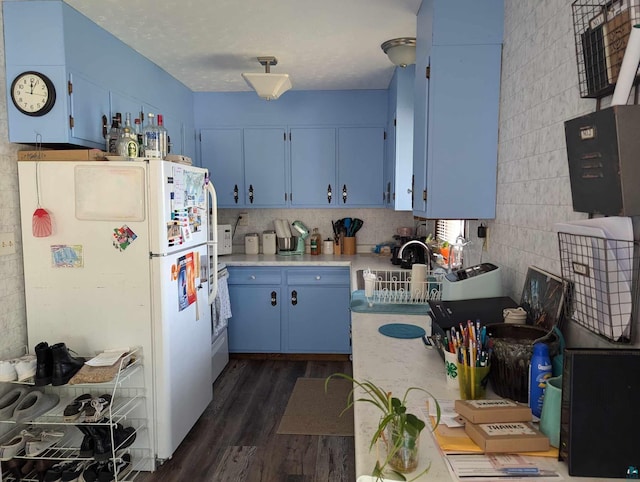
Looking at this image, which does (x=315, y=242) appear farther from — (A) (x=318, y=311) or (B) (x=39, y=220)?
(B) (x=39, y=220)

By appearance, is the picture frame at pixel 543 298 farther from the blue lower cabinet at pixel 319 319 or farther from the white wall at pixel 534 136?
the blue lower cabinet at pixel 319 319

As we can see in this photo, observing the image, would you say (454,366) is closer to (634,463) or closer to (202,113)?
(634,463)

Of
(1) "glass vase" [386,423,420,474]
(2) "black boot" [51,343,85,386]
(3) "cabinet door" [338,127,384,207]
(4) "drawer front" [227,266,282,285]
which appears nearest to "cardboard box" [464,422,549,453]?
(1) "glass vase" [386,423,420,474]

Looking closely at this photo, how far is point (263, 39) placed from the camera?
9.40ft

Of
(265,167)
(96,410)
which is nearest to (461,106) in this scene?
(96,410)

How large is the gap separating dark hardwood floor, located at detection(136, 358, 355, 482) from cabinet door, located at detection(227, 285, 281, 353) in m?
0.54

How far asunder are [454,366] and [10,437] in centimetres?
222

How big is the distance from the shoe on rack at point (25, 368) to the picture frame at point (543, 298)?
221 centimetres

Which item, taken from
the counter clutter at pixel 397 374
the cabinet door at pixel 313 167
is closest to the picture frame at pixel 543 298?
the counter clutter at pixel 397 374

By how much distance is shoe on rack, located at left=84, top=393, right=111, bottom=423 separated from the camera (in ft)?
7.09

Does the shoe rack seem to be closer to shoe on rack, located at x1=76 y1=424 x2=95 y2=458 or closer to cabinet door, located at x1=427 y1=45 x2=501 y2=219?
shoe on rack, located at x1=76 y1=424 x2=95 y2=458

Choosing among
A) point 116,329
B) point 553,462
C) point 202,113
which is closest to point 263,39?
point 202,113

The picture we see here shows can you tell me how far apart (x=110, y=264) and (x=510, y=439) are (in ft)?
Result: 6.73

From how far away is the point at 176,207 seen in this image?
249cm
